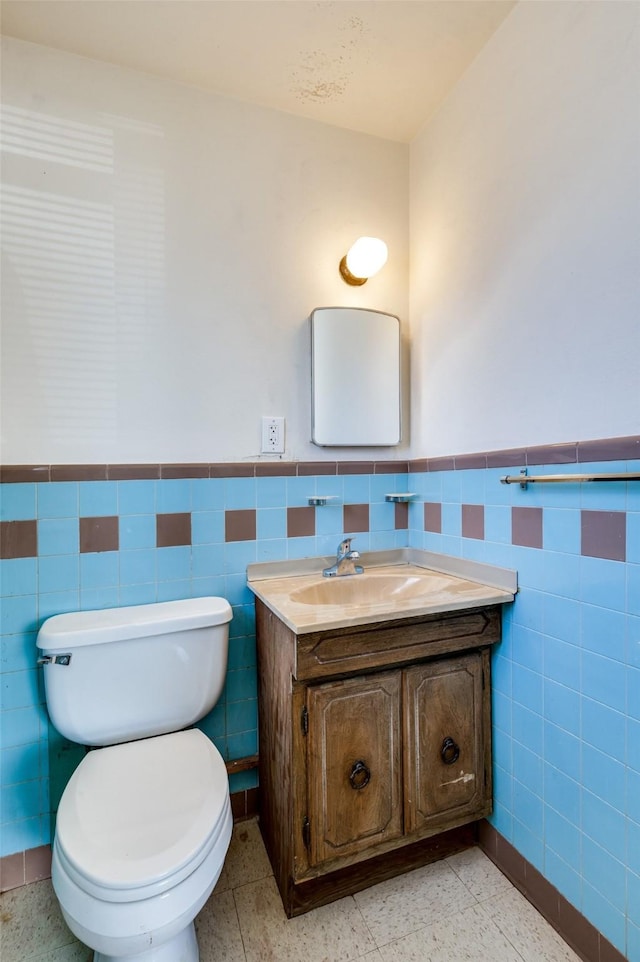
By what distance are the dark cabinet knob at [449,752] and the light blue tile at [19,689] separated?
1.21m

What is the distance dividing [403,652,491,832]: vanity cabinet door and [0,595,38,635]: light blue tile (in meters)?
1.11

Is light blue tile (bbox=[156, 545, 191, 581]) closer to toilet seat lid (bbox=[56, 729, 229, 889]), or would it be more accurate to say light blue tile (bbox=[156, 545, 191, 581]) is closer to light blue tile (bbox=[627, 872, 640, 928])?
toilet seat lid (bbox=[56, 729, 229, 889])

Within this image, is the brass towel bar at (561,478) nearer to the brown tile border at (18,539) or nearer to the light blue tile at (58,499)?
the light blue tile at (58,499)

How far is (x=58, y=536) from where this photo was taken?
128 cm

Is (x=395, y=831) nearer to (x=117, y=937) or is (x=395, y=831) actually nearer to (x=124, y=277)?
(x=117, y=937)

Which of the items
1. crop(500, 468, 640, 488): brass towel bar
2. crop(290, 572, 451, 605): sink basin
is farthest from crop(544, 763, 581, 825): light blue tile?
crop(500, 468, 640, 488): brass towel bar

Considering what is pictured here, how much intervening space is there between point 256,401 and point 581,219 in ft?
3.46

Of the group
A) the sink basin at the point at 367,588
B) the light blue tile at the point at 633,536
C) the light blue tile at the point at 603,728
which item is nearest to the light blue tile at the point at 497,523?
the sink basin at the point at 367,588

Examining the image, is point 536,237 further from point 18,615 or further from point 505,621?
point 18,615

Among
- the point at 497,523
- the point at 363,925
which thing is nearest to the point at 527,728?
the point at 497,523

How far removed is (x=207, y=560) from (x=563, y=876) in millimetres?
1305

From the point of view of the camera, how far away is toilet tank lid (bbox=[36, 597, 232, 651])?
1142mm

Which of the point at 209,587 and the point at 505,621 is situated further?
the point at 209,587

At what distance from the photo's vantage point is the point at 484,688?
4.31 feet
